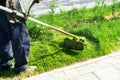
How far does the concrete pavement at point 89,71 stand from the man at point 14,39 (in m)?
0.36

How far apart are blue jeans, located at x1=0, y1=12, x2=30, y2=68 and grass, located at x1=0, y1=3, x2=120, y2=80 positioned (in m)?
0.25

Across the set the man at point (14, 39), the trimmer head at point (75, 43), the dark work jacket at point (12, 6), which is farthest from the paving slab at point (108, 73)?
the dark work jacket at point (12, 6)

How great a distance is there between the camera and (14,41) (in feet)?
16.9

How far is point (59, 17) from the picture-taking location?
24.0 ft

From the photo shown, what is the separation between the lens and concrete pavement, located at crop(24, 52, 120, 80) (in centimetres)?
522

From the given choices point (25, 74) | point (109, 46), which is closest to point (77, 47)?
point (109, 46)

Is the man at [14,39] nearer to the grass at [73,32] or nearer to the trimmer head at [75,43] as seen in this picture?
the grass at [73,32]

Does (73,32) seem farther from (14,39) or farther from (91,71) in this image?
(14,39)

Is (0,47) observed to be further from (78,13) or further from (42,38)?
(78,13)

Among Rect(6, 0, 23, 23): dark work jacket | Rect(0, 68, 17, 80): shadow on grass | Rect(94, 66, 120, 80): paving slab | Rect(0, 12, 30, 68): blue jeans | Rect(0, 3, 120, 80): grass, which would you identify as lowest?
Rect(94, 66, 120, 80): paving slab

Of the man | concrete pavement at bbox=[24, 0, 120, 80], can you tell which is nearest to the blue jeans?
the man

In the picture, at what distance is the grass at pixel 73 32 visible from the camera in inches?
226

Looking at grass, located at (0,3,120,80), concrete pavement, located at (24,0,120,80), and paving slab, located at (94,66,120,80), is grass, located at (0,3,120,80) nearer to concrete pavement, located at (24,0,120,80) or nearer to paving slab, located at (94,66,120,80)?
concrete pavement, located at (24,0,120,80)

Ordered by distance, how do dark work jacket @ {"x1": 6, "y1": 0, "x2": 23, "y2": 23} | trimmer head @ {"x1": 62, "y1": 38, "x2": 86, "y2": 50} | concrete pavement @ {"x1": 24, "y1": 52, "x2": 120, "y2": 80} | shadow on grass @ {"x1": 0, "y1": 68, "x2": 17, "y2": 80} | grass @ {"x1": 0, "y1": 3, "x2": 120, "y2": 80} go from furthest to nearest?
trimmer head @ {"x1": 62, "y1": 38, "x2": 86, "y2": 50}, grass @ {"x1": 0, "y1": 3, "x2": 120, "y2": 80}, shadow on grass @ {"x1": 0, "y1": 68, "x2": 17, "y2": 80}, concrete pavement @ {"x1": 24, "y1": 52, "x2": 120, "y2": 80}, dark work jacket @ {"x1": 6, "y1": 0, "x2": 23, "y2": 23}
